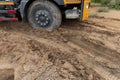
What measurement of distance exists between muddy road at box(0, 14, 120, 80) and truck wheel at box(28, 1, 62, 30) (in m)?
0.21

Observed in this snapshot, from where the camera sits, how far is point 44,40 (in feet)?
23.1

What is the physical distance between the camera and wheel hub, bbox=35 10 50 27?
7566mm

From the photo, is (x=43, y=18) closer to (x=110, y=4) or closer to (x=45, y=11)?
(x=45, y=11)

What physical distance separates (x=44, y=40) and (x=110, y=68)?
2.10 m

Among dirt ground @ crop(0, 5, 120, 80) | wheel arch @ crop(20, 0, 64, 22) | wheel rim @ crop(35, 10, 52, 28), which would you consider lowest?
dirt ground @ crop(0, 5, 120, 80)

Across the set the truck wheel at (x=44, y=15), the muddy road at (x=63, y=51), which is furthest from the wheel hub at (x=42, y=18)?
the muddy road at (x=63, y=51)

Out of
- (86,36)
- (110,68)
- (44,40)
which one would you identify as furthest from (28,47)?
(110,68)

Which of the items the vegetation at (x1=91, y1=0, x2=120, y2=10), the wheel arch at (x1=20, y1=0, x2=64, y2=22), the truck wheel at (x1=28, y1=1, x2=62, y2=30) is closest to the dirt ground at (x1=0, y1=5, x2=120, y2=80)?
the truck wheel at (x1=28, y1=1, x2=62, y2=30)

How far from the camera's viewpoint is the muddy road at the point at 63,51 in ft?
18.1

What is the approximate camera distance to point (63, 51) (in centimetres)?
639

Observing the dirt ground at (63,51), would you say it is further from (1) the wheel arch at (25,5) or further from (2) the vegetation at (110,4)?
(2) the vegetation at (110,4)

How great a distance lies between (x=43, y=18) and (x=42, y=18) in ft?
0.09

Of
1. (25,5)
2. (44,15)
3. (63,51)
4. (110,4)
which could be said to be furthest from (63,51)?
(110,4)

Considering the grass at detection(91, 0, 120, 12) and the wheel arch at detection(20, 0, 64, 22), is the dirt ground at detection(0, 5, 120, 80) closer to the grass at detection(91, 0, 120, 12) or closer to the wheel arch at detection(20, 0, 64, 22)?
the wheel arch at detection(20, 0, 64, 22)
